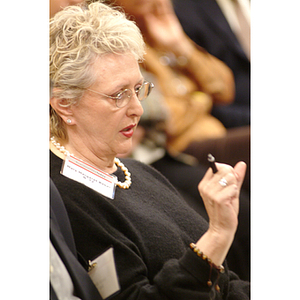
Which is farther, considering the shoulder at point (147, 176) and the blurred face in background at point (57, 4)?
the shoulder at point (147, 176)

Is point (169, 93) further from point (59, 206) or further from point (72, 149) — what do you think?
point (59, 206)

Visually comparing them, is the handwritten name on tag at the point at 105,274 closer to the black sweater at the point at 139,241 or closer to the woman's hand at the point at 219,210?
the black sweater at the point at 139,241

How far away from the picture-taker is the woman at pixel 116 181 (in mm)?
1262

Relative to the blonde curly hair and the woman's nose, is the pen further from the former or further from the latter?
the blonde curly hair

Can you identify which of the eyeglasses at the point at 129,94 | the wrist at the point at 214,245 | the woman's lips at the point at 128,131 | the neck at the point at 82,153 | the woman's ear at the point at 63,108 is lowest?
the wrist at the point at 214,245

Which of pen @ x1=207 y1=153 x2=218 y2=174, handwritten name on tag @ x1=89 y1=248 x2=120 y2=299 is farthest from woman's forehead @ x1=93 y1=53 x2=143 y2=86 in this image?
handwritten name on tag @ x1=89 y1=248 x2=120 y2=299

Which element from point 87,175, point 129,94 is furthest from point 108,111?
point 87,175

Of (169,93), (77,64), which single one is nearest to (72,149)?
(77,64)

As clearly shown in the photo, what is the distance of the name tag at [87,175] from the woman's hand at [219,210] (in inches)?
11.7

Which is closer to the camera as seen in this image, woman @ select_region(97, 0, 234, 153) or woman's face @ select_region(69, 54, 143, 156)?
woman's face @ select_region(69, 54, 143, 156)

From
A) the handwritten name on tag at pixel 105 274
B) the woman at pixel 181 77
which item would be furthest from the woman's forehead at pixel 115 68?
the handwritten name on tag at pixel 105 274

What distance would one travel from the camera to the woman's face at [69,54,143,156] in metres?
1.27

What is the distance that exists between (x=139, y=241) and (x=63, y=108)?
0.47 meters
